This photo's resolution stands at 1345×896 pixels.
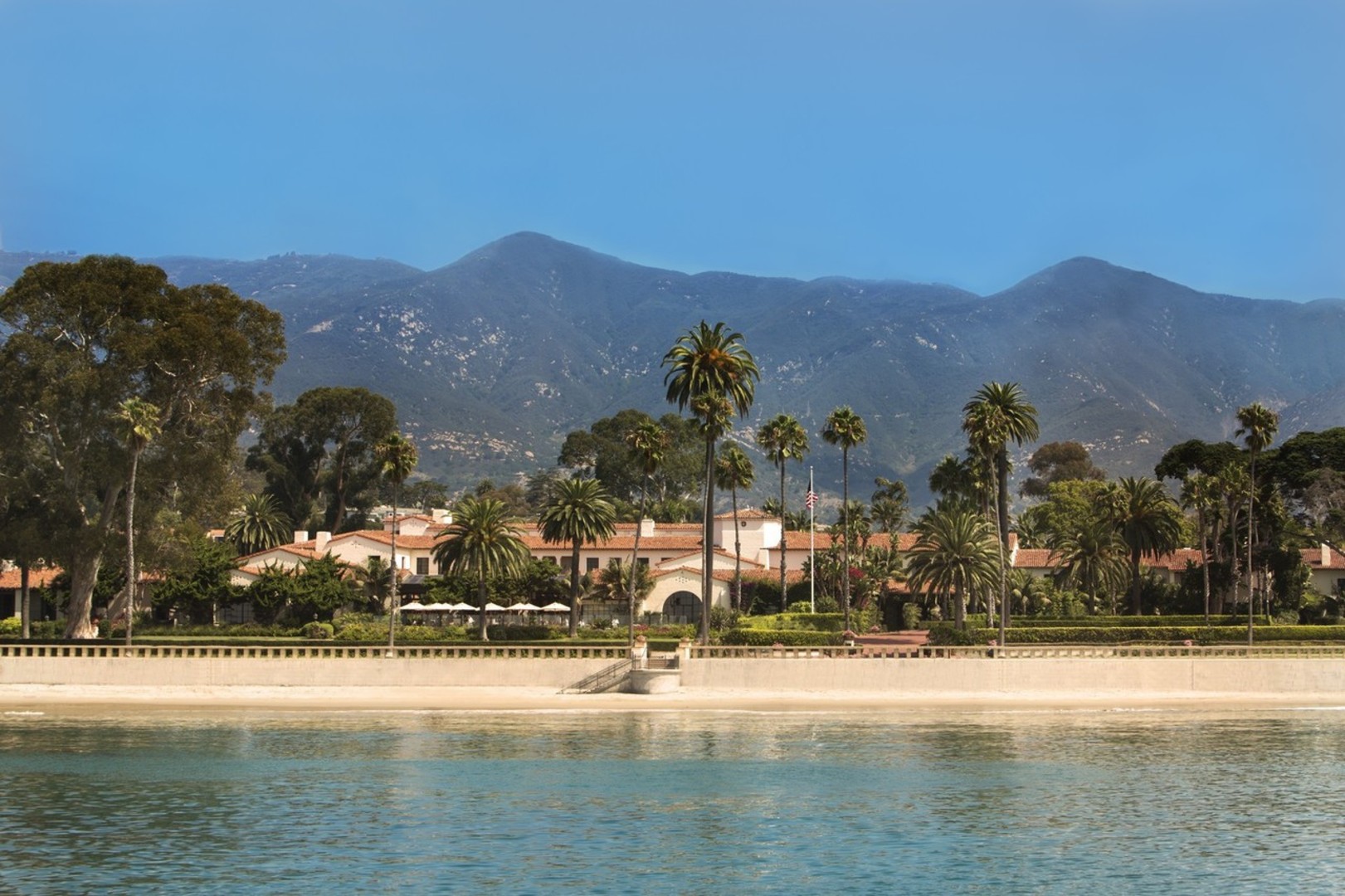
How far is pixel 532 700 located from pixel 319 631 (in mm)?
23929

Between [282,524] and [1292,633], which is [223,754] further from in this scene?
[282,524]

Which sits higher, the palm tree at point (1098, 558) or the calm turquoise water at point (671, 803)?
the palm tree at point (1098, 558)

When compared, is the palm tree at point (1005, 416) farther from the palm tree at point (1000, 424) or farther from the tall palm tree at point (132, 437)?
the tall palm tree at point (132, 437)

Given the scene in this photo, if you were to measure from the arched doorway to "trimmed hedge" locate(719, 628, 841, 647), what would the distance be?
24.7 metres

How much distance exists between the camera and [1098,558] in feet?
366

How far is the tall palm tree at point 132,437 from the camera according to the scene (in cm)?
7775

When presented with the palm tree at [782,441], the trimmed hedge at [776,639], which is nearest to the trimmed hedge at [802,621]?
the trimmed hedge at [776,639]

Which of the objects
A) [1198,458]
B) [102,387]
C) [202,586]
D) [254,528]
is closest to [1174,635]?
[1198,458]

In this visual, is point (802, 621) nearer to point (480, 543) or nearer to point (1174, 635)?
point (480, 543)

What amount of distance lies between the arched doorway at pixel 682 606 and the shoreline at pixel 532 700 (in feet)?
122

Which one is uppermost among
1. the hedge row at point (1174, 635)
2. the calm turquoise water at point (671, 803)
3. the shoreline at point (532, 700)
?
the hedge row at point (1174, 635)

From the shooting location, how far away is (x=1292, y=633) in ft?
301

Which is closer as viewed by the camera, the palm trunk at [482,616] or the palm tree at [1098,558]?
the palm trunk at [482,616]

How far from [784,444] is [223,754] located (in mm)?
68831
